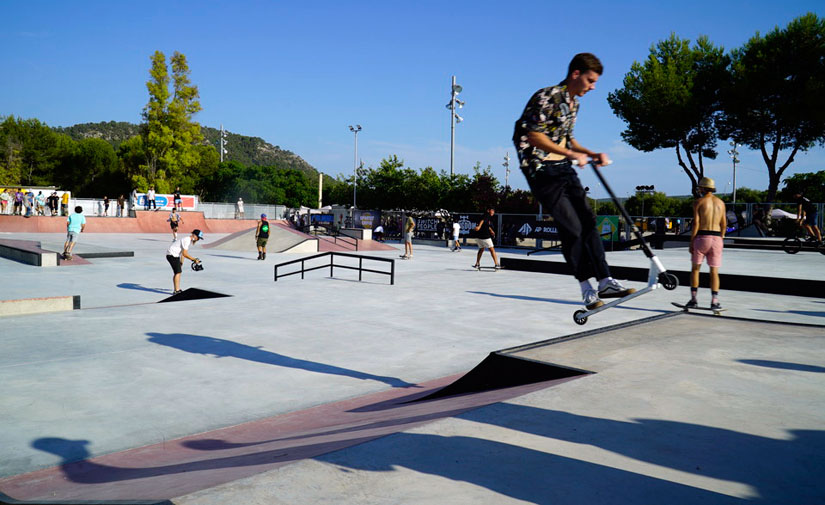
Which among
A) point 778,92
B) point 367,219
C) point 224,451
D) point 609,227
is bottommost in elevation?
point 224,451

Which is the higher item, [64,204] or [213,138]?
[213,138]

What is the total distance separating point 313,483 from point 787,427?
2.46 metres

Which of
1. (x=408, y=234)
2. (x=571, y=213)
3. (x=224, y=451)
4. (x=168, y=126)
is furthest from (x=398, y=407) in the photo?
(x=168, y=126)

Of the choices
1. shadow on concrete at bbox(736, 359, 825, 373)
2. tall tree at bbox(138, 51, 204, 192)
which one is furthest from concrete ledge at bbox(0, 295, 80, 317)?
tall tree at bbox(138, 51, 204, 192)

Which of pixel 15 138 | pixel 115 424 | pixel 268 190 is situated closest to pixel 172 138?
pixel 15 138

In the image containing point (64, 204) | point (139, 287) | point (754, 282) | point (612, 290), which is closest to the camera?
point (612, 290)

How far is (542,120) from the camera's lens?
12.5 ft

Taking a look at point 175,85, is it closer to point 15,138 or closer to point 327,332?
point 15,138

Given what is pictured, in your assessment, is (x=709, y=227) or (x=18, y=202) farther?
(x=18, y=202)

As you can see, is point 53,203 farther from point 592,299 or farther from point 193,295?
point 592,299

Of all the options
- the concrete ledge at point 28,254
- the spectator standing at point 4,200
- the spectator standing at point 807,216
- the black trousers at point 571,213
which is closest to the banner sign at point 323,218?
the spectator standing at point 4,200

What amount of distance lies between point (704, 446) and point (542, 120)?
2.24 m

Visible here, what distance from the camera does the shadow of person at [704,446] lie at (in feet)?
7.48

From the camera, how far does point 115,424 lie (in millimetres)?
4539
